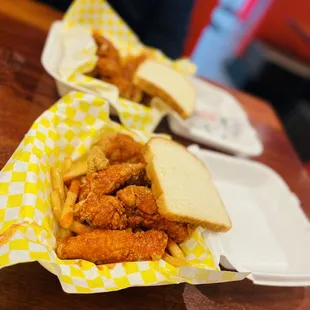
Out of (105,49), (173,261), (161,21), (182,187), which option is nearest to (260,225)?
(182,187)

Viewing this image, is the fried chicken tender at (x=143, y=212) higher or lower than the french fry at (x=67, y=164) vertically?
higher

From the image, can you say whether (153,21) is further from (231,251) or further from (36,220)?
(36,220)

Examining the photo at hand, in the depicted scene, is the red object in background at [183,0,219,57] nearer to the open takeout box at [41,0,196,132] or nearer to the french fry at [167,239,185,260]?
the open takeout box at [41,0,196,132]

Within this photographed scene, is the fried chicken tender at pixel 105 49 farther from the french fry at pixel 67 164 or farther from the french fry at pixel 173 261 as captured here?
the french fry at pixel 173 261

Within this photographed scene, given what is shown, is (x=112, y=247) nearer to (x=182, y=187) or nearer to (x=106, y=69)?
(x=182, y=187)

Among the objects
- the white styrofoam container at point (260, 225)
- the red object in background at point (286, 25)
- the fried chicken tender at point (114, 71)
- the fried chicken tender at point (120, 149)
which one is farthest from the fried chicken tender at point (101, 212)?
the red object in background at point (286, 25)

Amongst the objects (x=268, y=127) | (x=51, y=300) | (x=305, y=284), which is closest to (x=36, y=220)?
(x=51, y=300)
